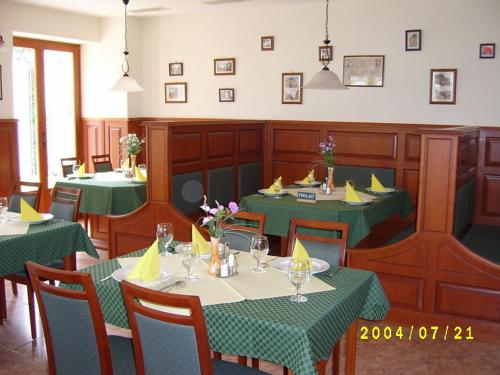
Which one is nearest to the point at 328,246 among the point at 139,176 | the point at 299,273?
the point at 299,273

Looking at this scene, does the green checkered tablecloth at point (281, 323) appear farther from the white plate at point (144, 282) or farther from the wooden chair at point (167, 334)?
the wooden chair at point (167, 334)

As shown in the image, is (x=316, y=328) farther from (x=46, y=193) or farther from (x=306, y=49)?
(x=46, y=193)

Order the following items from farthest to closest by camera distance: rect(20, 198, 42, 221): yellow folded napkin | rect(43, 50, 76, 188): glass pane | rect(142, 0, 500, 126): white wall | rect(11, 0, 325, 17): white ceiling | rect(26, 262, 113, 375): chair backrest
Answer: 1. rect(43, 50, 76, 188): glass pane
2. rect(11, 0, 325, 17): white ceiling
3. rect(142, 0, 500, 126): white wall
4. rect(20, 198, 42, 221): yellow folded napkin
5. rect(26, 262, 113, 375): chair backrest

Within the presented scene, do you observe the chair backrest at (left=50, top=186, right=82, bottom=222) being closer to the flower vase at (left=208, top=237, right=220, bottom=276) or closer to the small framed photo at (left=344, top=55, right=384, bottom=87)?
the flower vase at (left=208, top=237, right=220, bottom=276)

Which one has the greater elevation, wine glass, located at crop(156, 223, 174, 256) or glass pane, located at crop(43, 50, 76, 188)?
glass pane, located at crop(43, 50, 76, 188)

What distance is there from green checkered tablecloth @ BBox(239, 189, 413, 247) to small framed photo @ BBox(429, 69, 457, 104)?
1819mm

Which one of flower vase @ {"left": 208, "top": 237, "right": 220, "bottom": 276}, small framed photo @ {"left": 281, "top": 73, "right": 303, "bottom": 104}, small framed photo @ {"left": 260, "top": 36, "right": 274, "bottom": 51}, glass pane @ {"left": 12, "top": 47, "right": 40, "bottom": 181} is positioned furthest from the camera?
glass pane @ {"left": 12, "top": 47, "right": 40, "bottom": 181}

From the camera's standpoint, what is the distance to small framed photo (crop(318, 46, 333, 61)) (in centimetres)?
655

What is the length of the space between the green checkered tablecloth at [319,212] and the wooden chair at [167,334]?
2465mm

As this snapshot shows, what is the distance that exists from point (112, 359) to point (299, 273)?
0.91 metres

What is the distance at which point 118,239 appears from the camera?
518cm

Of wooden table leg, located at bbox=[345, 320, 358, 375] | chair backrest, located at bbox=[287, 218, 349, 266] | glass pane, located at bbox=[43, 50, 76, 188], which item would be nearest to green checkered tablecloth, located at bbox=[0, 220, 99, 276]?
chair backrest, located at bbox=[287, 218, 349, 266]

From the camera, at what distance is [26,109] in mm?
7457

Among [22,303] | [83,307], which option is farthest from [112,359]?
[22,303]
